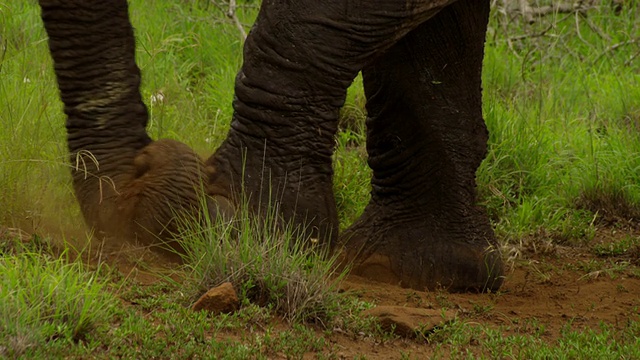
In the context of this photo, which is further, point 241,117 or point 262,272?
point 241,117

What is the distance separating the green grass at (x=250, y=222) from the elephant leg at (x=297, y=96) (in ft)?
0.56

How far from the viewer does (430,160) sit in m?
5.03

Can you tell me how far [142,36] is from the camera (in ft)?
24.0

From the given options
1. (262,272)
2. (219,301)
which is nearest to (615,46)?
(262,272)


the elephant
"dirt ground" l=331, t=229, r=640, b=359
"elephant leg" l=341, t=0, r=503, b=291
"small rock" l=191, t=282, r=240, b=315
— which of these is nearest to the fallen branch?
"dirt ground" l=331, t=229, r=640, b=359

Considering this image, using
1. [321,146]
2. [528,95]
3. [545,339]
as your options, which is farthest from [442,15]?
[528,95]

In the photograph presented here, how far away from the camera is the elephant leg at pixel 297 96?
4004mm

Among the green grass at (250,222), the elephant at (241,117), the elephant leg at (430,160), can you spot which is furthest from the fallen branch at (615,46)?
the elephant at (241,117)

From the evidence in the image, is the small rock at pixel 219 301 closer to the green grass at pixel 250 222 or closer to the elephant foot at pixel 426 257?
the green grass at pixel 250 222

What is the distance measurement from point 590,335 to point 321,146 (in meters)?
1.09

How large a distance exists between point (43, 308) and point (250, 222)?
92 cm

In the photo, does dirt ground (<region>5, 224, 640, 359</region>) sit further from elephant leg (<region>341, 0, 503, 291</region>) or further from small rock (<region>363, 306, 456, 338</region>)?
elephant leg (<region>341, 0, 503, 291</region>)

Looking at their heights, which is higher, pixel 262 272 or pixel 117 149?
pixel 117 149

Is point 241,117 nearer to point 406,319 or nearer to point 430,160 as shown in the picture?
point 406,319
